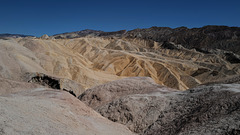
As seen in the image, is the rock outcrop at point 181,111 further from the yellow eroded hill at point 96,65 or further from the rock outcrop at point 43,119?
the yellow eroded hill at point 96,65

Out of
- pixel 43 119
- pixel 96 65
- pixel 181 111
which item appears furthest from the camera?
pixel 96 65

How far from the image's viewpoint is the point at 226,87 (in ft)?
23.5

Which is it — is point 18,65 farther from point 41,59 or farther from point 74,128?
point 74,128

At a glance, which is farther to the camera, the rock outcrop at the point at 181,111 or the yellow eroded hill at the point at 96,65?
the yellow eroded hill at the point at 96,65

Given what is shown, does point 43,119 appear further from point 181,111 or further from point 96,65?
point 96,65

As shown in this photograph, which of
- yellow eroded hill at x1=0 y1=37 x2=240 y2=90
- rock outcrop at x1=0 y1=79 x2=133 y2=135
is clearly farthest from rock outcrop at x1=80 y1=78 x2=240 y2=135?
yellow eroded hill at x1=0 y1=37 x2=240 y2=90

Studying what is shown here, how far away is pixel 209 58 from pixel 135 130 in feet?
173

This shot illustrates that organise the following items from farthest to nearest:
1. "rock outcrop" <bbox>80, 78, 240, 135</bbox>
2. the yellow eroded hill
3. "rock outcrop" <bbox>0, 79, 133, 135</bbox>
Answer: the yellow eroded hill, "rock outcrop" <bbox>80, 78, 240, 135</bbox>, "rock outcrop" <bbox>0, 79, 133, 135</bbox>

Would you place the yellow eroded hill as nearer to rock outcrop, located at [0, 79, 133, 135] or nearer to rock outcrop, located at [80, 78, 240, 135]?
rock outcrop, located at [0, 79, 133, 135]

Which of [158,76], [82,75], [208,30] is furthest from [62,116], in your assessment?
[208,30]

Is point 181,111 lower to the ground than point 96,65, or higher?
lower

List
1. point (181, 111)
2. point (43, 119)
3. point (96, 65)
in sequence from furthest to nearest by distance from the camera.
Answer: point (96, 65) → point (181, 111) → point (43, 119)

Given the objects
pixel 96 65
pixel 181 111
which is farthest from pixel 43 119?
pixel 96 65

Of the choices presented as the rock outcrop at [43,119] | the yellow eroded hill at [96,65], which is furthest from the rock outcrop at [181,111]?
the yellow eroded hill at [96,65]
